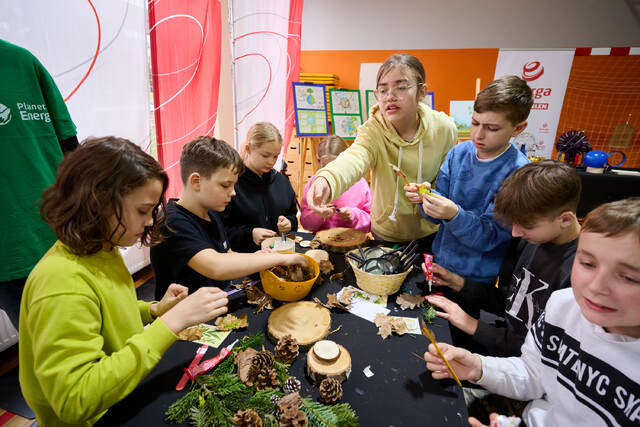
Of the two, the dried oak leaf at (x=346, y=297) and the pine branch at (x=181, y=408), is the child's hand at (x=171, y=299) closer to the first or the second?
the pine branch at (x=181, y=408)

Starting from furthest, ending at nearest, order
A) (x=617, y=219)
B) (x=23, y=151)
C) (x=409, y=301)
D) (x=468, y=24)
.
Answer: (x=468, y=24)
(x=23, y=151)
(x=409, y=301)
(x=617, y=219)

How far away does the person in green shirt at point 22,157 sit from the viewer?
144 cm

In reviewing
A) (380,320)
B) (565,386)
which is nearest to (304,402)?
(380,320)

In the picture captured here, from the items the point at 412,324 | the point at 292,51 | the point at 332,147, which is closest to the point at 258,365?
the point at 412,324

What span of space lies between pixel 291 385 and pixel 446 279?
3.00ft

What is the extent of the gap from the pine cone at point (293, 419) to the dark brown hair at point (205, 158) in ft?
3.41

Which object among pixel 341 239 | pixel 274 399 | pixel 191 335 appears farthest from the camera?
pixel 341 239

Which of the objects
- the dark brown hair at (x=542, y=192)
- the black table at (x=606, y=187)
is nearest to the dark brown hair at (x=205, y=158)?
the dark brown hair at (x=542, y=192)

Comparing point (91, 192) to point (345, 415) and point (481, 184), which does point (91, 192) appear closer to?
point (345, 415)

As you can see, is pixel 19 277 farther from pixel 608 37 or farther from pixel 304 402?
pixel 608 37

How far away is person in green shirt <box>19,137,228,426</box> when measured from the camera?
72 centimetres

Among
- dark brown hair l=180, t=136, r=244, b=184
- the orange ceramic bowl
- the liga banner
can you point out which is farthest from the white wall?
the orange ceramic bowl

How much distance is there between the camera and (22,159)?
1.50 metres

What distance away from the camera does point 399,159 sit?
1.80m
